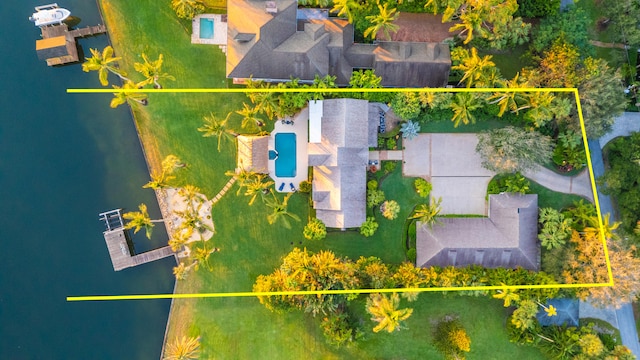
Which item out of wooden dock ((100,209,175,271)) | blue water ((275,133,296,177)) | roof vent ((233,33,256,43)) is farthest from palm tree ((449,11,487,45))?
wooden dock ((100,209,175,271))

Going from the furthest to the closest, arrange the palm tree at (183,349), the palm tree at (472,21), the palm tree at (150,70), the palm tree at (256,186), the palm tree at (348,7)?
the palm tree at (183,349) < the palm tree at (256,186) < the palm tree at (150,70) < the palm tree at (348,7) < the palm tree at (472,21)

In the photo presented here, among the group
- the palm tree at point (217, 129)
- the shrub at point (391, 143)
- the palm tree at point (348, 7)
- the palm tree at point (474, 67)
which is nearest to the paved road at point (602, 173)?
the palm tree at point (474, 67)

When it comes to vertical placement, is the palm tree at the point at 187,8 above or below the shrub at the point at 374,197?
above

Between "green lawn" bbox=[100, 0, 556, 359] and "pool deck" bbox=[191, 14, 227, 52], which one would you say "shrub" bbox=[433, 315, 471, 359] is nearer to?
"green lawn" bbox=[100, 0, 556, 359]

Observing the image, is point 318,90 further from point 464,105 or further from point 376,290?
point 376,290

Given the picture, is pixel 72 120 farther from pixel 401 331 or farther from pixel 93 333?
pixel 401 331

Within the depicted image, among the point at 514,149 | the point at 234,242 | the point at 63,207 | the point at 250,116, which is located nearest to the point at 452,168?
the point at 514,149

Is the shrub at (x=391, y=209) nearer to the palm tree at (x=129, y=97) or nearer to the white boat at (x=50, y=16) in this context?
the palm tree at (x=129, y=97)

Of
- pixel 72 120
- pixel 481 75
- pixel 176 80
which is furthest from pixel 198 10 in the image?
pixel 481 75
